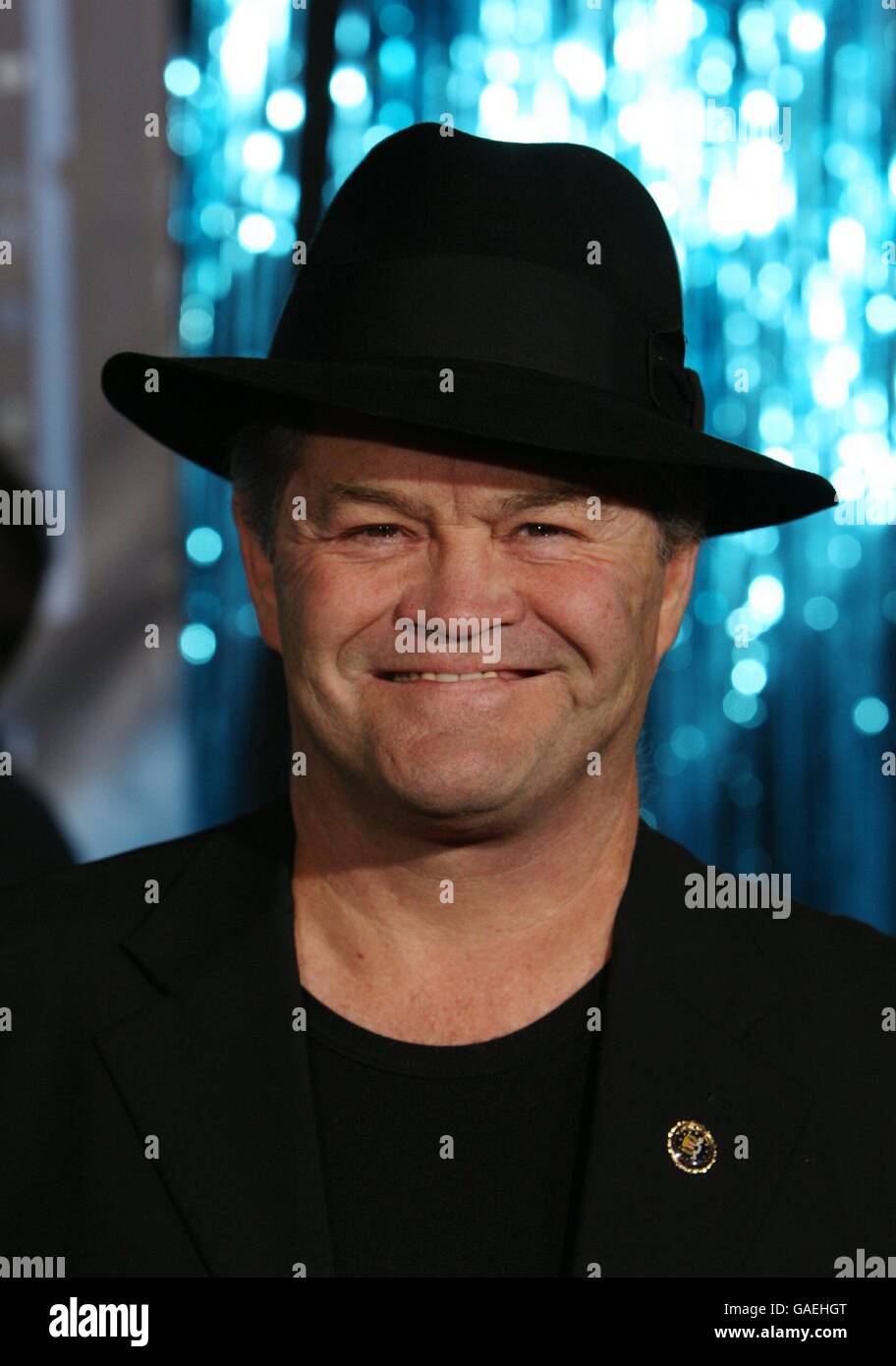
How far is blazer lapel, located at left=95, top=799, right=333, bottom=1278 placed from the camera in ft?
5.71

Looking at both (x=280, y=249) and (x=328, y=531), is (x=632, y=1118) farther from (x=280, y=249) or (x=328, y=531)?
(x=280, y=249)

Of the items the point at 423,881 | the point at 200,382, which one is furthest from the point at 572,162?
the point at 423,881

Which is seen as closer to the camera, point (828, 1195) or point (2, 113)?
point (828, 1195)

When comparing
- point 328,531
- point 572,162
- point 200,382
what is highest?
point 572,162

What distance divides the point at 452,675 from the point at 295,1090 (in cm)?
47

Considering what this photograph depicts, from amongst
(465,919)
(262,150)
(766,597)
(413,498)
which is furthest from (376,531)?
(262,150)

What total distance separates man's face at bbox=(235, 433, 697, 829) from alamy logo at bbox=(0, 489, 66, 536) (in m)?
1.31

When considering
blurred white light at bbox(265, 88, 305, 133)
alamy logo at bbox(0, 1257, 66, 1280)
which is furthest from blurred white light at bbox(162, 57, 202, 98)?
alamy logo at bbox(0, 1257, 66, 1280)

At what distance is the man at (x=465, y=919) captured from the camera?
177cm

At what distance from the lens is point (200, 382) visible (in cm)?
201

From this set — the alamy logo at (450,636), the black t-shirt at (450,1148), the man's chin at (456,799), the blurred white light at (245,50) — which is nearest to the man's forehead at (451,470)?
A: the alamy logo at (450,636)
